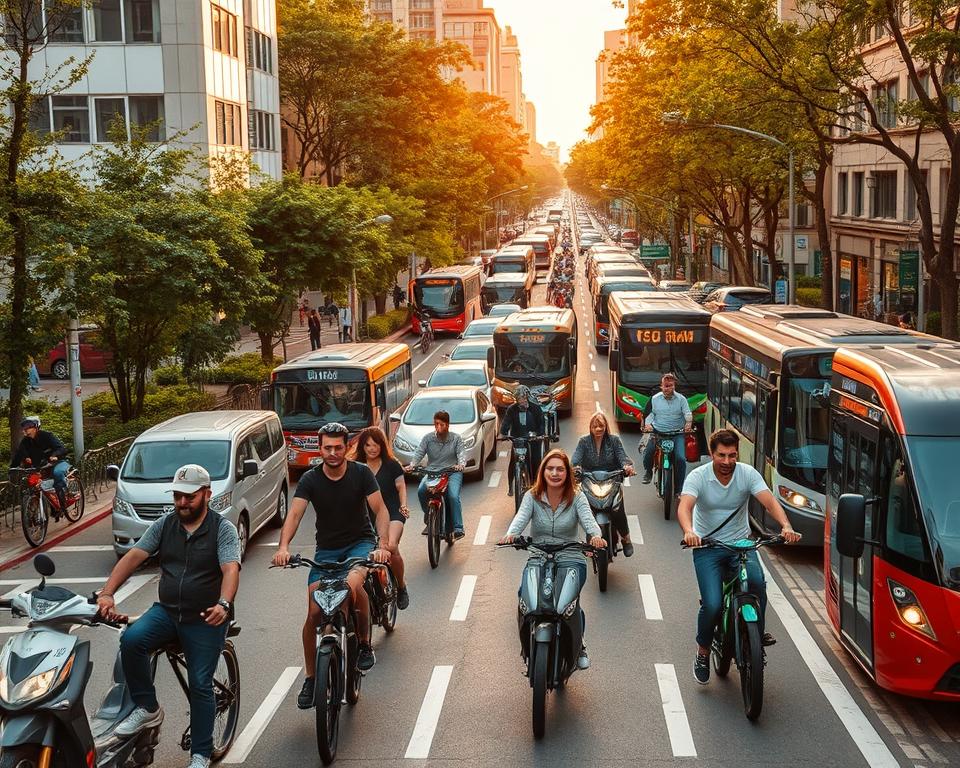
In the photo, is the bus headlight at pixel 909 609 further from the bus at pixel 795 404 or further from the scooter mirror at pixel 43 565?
the scooter mirror at pixel 43 565

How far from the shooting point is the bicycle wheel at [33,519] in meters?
17.2

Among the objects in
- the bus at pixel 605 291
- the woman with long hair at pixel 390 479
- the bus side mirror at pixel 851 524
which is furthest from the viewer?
the bus at pixel 605 291

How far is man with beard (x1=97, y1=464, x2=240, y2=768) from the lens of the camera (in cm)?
773

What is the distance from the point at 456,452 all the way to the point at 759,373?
15.2ft

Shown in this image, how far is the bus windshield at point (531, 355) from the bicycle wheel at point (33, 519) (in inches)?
530

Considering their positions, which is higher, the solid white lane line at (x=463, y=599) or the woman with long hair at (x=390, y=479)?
the woman with long hair at (x=390, y=479)

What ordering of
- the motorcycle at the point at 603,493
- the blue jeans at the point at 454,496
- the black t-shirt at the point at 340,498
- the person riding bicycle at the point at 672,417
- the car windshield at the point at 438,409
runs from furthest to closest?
the car windshield at the point at 438,409 < the person riding bicycle at the point at 672,417 < the blue jeans at the point at 454,496 < the motorcycle at the point at 603,493 < the black t-shirt at the point at 340,498

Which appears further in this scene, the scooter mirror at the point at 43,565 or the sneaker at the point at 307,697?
the sneaker at the point at 307,697

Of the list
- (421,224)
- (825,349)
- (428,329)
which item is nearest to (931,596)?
(825,349)

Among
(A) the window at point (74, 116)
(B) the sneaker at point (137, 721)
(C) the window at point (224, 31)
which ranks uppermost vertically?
(C) the window at point (224, 31)

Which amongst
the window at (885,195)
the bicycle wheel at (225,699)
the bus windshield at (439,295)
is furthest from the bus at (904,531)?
the bus windshield at (439,295)

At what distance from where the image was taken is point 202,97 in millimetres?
41656

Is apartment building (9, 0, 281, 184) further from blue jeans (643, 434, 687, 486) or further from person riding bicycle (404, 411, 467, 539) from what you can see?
person riding bicycle (404, 411, 467, 539)

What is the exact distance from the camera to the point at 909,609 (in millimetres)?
8914
